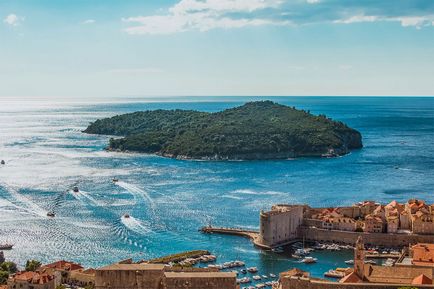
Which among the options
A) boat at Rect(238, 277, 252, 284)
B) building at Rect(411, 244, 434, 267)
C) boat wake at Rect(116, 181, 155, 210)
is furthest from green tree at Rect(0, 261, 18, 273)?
boat wake at Rect(116, 181, 155, 210)

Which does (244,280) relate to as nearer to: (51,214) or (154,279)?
(154,279)

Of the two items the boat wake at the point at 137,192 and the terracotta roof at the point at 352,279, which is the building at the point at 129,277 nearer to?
the terracotta roof at the point at 352,279

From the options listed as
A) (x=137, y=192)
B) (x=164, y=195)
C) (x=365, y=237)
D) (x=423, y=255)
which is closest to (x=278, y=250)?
(x=365, y=237)

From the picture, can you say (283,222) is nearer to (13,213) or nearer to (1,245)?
(1,245)

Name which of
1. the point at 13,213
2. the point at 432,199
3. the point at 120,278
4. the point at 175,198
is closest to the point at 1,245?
the point at 13,213

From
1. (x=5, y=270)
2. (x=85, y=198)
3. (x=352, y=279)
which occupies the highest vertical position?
(x=352, y=279)

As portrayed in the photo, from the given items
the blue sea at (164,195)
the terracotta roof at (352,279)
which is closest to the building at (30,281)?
the blue sea at (164,195)

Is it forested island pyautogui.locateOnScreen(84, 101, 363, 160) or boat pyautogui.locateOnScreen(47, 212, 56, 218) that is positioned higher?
forested island pyautogui.locateOnScreen(84, 101, 363, 160)

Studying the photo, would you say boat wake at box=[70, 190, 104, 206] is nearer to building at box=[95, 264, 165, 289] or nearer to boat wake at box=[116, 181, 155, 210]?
Answer: boat wake at box=[116, 181, 155, 210]
